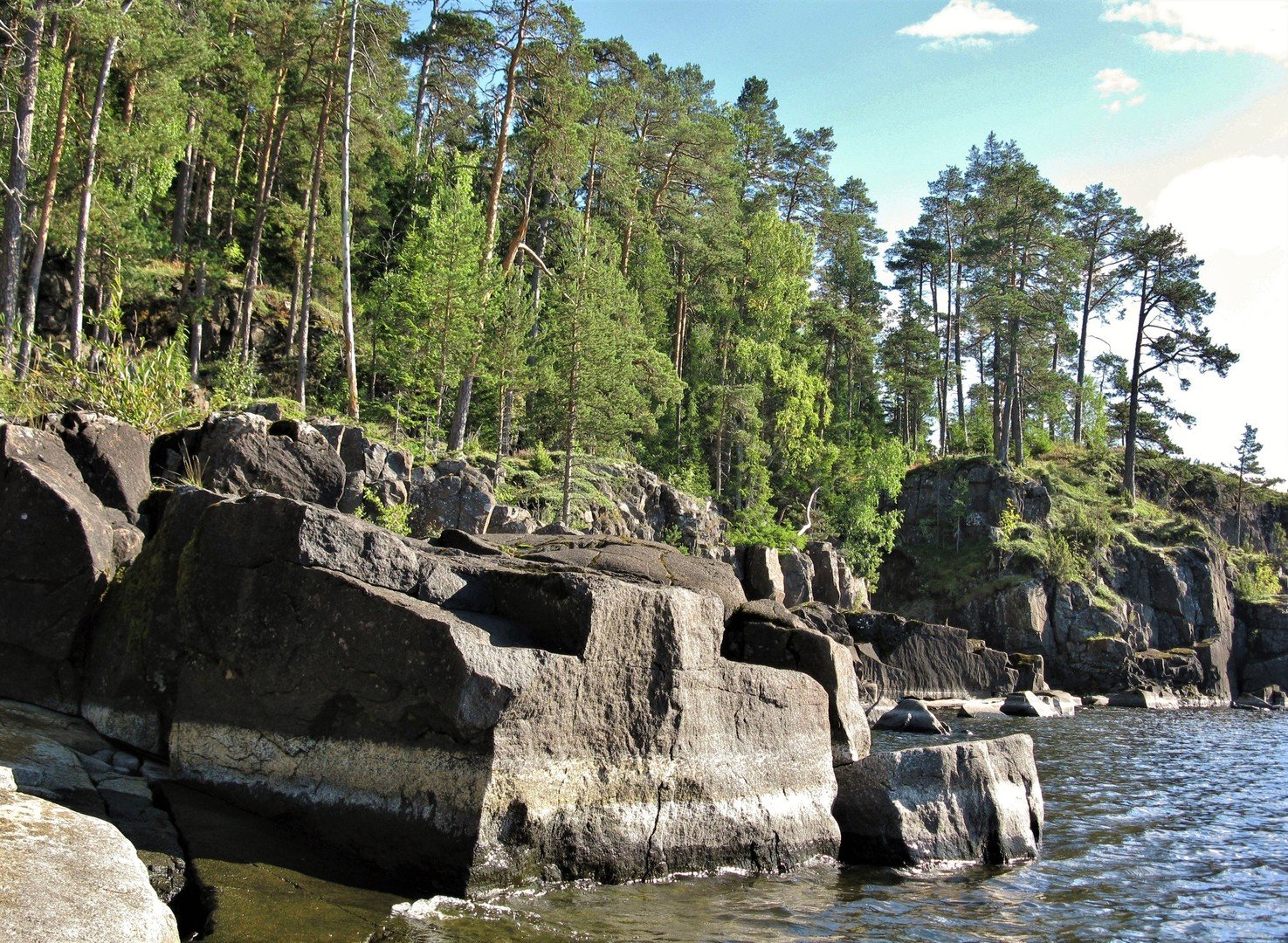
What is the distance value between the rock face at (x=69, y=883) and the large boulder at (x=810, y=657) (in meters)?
7.24

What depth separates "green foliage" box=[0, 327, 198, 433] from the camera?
1344cm

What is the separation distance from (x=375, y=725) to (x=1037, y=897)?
678 cm

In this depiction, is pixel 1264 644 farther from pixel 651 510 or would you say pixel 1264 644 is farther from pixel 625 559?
pixel 625 559

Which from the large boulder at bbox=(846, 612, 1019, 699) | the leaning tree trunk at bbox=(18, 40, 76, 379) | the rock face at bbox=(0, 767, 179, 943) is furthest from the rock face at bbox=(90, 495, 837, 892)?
the large boulder at bbox=(846, 612, 1019, 699)

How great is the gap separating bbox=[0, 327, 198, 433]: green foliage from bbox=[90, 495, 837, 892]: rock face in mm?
5439

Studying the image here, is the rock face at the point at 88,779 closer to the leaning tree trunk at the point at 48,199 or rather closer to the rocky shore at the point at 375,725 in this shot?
the rocky shore at the point at 375,725

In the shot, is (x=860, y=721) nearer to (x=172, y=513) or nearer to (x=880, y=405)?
(x=172, y=513)

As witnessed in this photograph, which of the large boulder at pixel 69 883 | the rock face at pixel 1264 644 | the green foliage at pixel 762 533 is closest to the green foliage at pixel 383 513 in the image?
the large boulder at pixel 69 883

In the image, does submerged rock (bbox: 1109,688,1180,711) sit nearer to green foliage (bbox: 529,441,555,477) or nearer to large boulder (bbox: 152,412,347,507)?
green foliage (bbox: 529,441,555,477)

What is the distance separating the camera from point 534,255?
34.8 m

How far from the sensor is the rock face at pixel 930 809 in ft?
33.0

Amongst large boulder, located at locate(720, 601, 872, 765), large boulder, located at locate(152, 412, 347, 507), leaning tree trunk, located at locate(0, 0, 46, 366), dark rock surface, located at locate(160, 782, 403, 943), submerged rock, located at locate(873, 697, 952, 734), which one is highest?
leaning tree trunk, located at locate(0, 0, 46, 366)

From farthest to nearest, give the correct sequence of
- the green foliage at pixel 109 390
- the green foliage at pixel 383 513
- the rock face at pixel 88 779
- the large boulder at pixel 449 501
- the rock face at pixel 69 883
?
the large boulder at pixel 449 501 → the green foliage at pixel 383 513 → the green foliage at pixel 109 390 → the rock face at pixel 88 779 → the rock face at pixel 69 883

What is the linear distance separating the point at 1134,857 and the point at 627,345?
94.7ft
